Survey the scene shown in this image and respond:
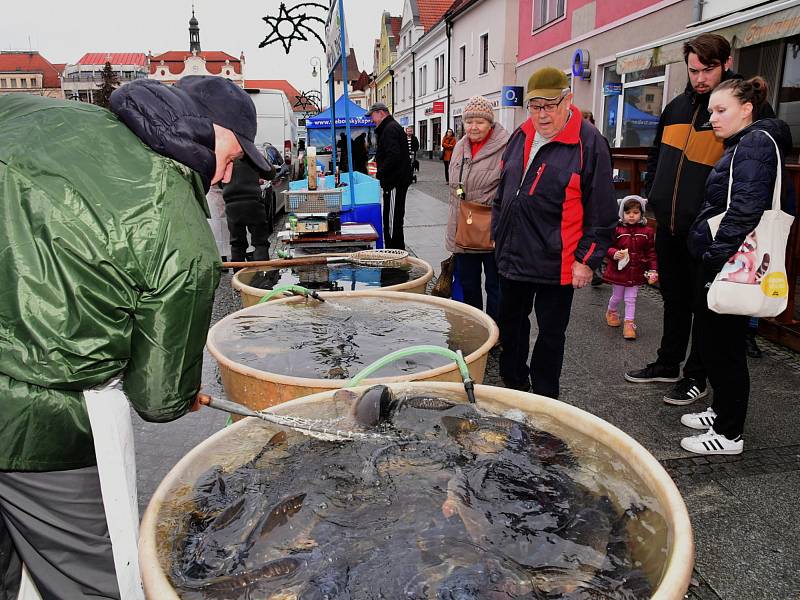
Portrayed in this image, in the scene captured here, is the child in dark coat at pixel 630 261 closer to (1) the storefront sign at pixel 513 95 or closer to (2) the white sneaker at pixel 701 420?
(2) the white sneaker at pixel 701 420

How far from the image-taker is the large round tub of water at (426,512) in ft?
4.63

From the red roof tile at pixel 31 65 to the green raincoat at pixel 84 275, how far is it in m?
128

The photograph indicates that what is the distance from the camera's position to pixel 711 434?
3.34 m

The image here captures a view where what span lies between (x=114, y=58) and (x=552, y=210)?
133 meters

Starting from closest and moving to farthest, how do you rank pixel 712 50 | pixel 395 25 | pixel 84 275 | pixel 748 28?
1. pixel 84 275
2. pixel 712 50
3. pixel 748 28
4. pixel 395 25

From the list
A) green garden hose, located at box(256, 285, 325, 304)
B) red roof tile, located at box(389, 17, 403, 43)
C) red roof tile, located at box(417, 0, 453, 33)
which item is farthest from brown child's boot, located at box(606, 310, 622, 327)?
red roof tile, located at box(389, 17, 403, 43)

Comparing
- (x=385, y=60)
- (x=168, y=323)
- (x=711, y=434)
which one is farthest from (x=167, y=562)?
(x=385, y=60)

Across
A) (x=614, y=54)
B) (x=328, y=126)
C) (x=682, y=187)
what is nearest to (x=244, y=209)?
(x=682, y=187)

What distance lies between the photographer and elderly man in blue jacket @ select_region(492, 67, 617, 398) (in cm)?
314

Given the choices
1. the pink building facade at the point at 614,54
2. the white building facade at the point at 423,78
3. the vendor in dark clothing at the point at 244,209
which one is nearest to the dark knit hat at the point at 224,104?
the vendor in dark clothing at the point at 244,209

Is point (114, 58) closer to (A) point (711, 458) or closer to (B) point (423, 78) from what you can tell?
(B) point (423, 78)

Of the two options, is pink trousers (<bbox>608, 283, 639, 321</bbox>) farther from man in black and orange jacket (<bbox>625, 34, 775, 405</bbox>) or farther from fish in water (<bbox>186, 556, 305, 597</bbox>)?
fish in water (<bbox>186, 556, 305, 597</bbox>)

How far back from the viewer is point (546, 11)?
16.9 metres

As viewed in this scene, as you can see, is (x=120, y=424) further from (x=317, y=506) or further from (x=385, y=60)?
(x=385, y=60)
